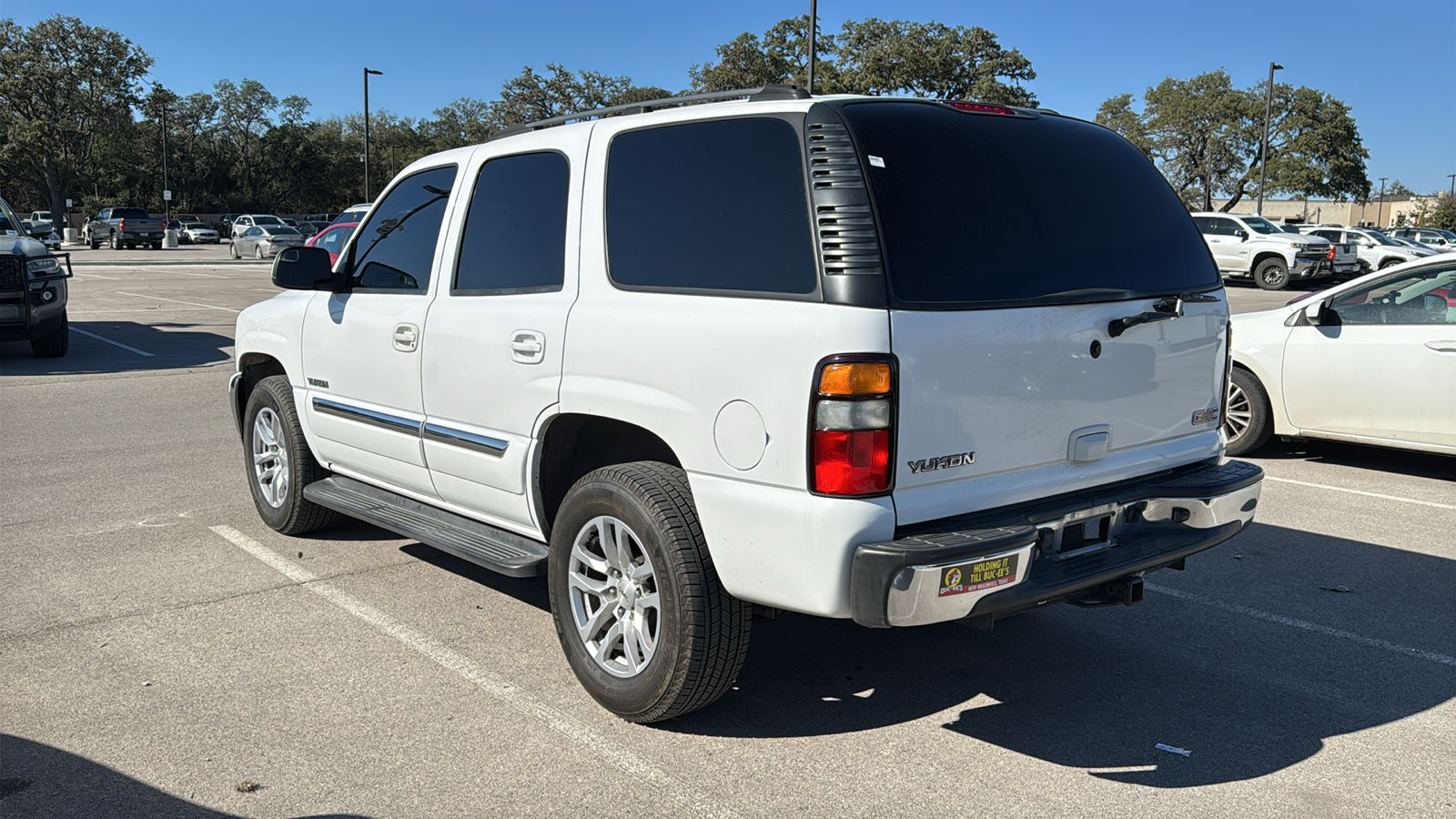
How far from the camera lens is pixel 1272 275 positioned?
28.4 meters

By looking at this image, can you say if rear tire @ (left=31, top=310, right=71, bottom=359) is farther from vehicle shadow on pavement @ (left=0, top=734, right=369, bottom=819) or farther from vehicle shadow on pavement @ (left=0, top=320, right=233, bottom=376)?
vehicle shadow on pavement @ (left=0, top=734, right=369, bottom=819)

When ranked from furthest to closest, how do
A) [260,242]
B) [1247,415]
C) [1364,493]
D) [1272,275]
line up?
[260,242], [1272,275], [1247,415], [1364,493]

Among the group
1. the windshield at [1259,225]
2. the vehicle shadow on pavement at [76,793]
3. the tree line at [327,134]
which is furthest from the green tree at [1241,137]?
the vehicle shadow on pavement at [76,793]

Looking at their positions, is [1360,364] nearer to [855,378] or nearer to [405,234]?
[855,378]

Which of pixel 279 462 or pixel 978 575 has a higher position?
pixel 978 575

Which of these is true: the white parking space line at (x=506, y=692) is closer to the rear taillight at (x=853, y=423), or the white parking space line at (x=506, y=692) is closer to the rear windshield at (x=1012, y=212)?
the rear taillight at (x=853, y=423)

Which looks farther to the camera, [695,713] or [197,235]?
[197,235]

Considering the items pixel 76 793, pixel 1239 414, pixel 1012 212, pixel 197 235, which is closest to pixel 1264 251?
pixel 1239 414

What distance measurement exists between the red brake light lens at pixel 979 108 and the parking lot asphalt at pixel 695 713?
5.80 feet

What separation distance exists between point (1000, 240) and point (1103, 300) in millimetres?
447

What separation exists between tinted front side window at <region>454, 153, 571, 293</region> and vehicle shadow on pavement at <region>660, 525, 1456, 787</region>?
5.27ft

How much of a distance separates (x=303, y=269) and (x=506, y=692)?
7.41 ft

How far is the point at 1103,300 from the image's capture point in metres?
3.64

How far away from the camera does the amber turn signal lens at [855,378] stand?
121 inches
